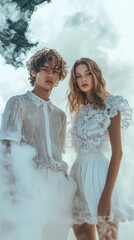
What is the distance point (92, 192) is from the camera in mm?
4238

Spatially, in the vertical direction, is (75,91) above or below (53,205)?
above

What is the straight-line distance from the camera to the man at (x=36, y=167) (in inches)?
156

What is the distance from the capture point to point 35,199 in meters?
4.01

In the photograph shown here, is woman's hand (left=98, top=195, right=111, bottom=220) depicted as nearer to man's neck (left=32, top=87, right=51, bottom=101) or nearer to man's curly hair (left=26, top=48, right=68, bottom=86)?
man's neck (left=32, top=87, right=51, bottom=101)

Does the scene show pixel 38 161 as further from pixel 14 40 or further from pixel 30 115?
pixel 14 40

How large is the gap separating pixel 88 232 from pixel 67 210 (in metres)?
0.28

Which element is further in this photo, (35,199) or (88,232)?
(88,232)

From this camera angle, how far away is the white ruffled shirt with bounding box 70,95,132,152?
173 inches

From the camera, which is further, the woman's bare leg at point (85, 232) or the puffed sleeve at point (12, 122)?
the woman's bare leg at point (85, 232)

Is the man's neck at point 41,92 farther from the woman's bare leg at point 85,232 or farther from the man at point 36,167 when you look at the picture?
the woman's bare leg at point 85,232

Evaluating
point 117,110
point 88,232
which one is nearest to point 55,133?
point 117,110

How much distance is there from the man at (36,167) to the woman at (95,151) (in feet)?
0.46

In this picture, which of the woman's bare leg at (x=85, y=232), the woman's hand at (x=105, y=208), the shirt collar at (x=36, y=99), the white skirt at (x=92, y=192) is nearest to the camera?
the woman's hand at (x=105, y=208)

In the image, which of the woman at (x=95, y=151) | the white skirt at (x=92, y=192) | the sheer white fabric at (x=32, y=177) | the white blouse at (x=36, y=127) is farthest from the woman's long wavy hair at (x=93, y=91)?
the white skirt at (x=92, y=192)
